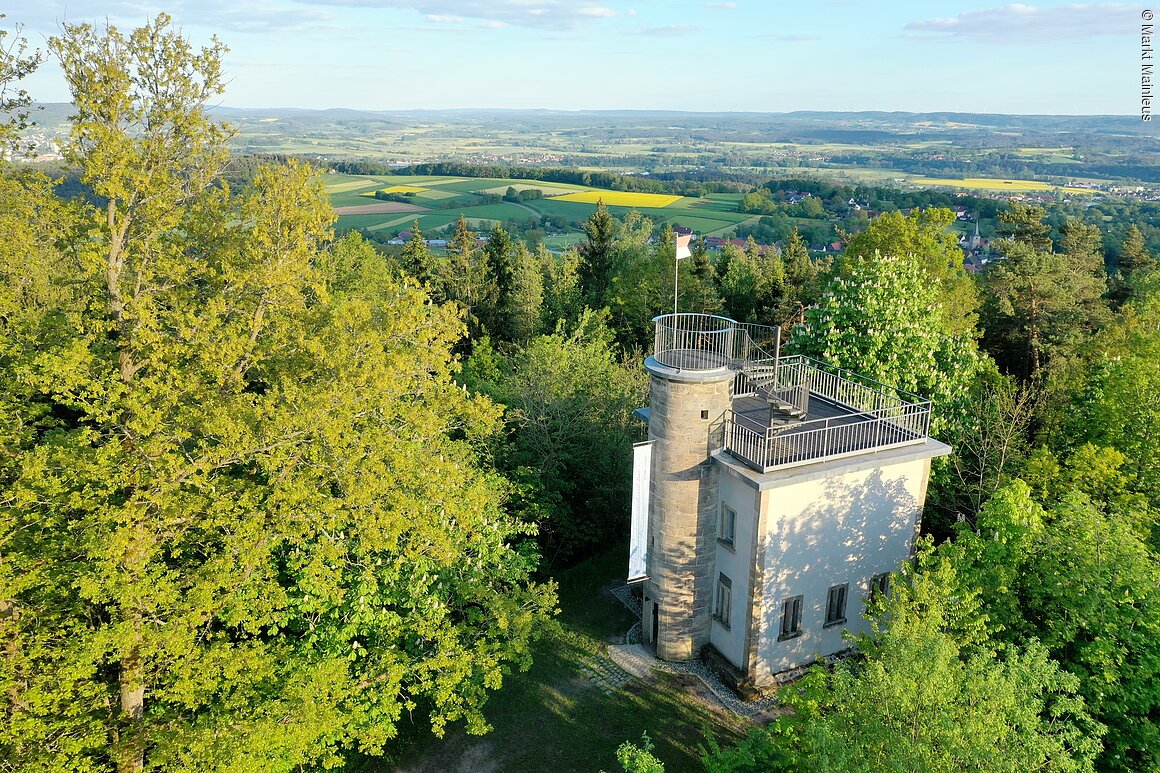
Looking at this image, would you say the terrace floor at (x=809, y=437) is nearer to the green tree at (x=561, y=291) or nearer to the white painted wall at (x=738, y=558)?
the white painted wall at (x=738, y=558)

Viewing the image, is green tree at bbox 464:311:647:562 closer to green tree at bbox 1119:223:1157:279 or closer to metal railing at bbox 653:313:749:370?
metal railing at bbox 653:313:749:370

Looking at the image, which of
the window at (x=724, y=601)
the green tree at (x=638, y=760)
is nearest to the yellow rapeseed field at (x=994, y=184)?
the window at (x=724, y=601)

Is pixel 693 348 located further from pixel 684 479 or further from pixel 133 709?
pixel 133 709

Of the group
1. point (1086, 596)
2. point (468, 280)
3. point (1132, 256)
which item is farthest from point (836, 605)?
point (1132, 256)

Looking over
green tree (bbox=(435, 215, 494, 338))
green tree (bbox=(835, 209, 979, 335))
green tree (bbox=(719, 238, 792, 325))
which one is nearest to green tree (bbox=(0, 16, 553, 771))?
green tree (bbox=(835, 209, 979, 335))

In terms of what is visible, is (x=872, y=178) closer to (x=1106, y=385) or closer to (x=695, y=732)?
(x=1106, y=385)

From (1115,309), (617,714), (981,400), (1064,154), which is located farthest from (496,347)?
(1064,154)
